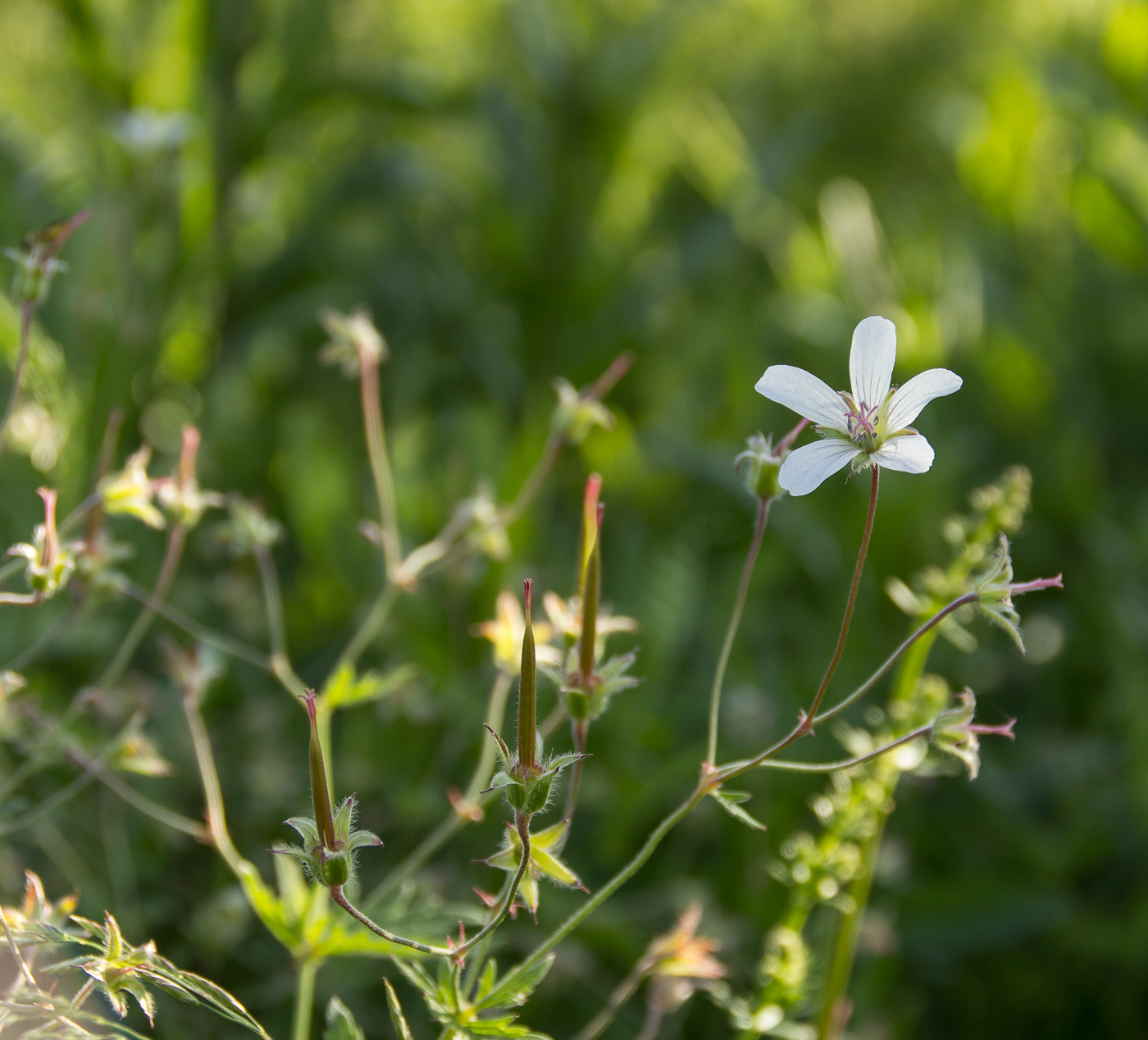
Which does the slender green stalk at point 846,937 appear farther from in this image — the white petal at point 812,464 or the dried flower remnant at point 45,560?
the dried flower remnant at point 45,560

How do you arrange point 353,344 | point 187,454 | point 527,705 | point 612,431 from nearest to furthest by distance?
point 527,705 → point 187,454 → point 353,344 → point 612,431

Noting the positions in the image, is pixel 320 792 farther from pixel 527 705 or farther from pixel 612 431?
pixel 612 431

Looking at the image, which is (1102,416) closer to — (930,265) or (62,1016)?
(930,265)

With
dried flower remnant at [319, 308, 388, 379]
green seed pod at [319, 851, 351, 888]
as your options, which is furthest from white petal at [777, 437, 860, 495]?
dried flower remnant at [319, 308, 388, 379]

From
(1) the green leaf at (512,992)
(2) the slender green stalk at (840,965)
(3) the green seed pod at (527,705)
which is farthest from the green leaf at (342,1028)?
Result: (2) the slender green stalk at (840,965)

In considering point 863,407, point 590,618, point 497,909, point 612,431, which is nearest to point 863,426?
point 863,407

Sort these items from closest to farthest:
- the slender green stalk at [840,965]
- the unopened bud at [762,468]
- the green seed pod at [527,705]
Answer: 1. the green seed pod at [527,705]
2. the unopened bud at [762,468]
3. the slender green stalk at [840,965]

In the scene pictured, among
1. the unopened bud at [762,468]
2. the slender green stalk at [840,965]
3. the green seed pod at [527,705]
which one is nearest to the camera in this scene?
the green seed pod at [527,705]

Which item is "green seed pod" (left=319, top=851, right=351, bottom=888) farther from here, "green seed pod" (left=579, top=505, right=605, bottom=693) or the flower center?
the flower center
